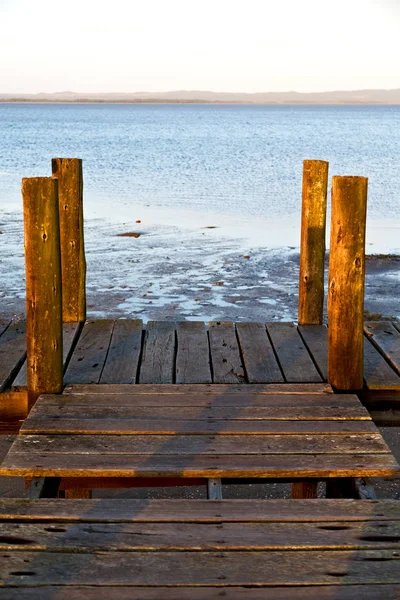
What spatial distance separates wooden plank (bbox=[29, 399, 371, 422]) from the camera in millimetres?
4527

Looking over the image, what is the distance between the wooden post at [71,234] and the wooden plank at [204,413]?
197 centimetres

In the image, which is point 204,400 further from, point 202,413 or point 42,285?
point 42,285

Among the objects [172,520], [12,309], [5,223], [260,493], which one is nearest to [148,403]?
[172,520]

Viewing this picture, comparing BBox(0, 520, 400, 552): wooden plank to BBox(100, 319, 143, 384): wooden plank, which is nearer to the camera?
BBox(0, 520, 400, 552): wooden plank

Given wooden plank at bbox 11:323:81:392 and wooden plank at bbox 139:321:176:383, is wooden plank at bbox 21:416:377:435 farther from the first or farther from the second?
wooden plank at bbox 139:321:176:383

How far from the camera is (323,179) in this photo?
6414mm

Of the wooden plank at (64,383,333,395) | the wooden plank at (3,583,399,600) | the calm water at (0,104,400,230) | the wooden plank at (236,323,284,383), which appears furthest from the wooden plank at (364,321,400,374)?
the calm water at (0,104,400,230)

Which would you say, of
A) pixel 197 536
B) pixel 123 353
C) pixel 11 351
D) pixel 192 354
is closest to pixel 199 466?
pixel 197 536

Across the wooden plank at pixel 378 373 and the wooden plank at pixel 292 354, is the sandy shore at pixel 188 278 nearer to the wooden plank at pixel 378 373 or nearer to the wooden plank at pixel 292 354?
the wooden plank at pixel 292 354

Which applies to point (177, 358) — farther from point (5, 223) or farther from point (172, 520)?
point (5, 223)

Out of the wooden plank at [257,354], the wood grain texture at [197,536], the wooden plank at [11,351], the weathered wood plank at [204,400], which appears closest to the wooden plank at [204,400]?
the weathered wood plank at [204,400]

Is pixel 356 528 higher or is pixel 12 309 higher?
pixel 356 528

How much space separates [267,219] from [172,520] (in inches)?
723

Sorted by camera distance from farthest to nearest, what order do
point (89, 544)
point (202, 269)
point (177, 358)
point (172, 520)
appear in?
point (202, 269) → point (177, 358) → point (172, 520) → point (89, 544)
